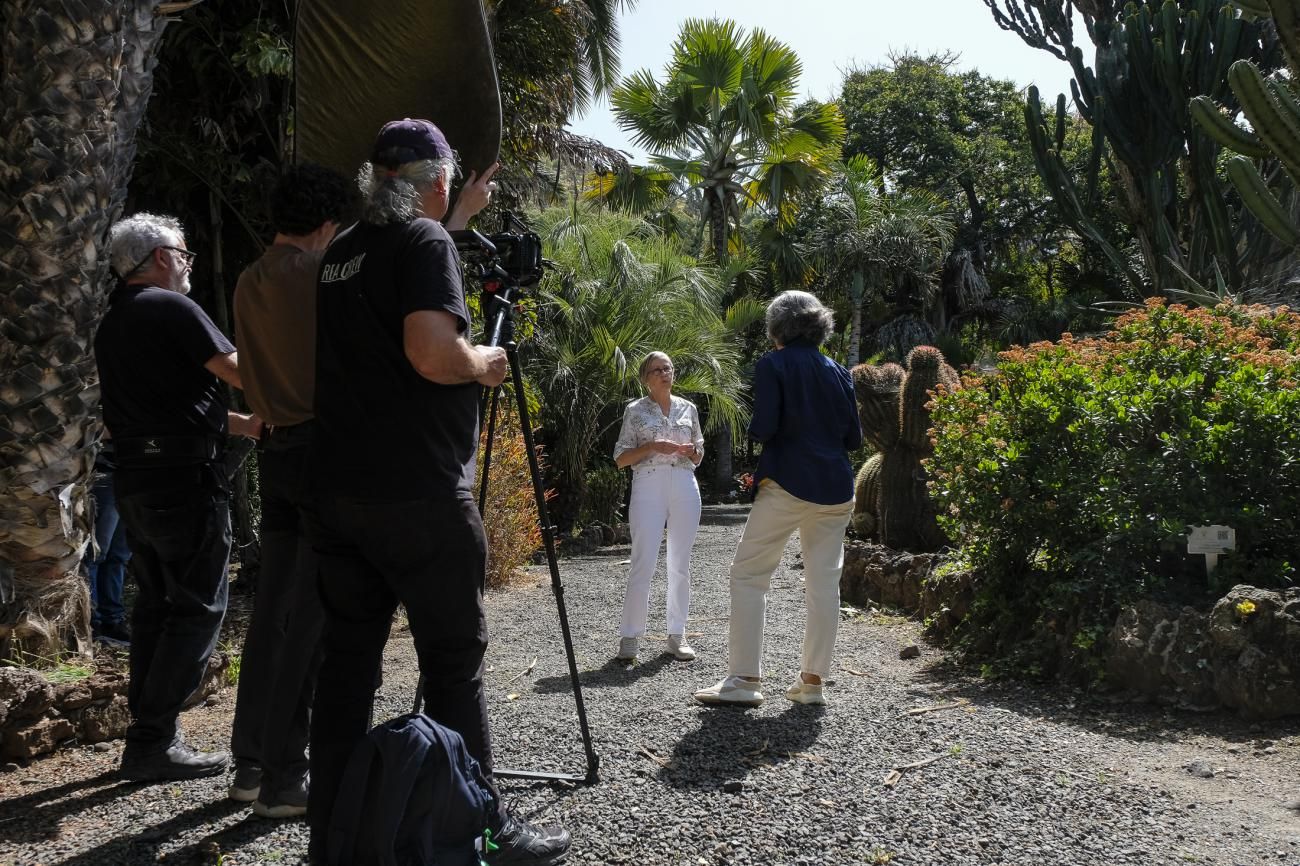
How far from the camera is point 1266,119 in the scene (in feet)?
24.9

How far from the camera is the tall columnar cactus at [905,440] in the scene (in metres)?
8.40

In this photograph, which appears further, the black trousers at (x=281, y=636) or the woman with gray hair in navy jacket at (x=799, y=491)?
the woman with gray hair in navy jacket at (x=799, y=491)

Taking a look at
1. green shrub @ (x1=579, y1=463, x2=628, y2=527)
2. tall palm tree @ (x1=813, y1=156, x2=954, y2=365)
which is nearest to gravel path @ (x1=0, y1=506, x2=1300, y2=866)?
green shrub @ (x1=579, y1=463, x2=628, y2=527)

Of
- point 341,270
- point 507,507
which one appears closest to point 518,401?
point 341,270

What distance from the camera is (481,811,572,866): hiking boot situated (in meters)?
2.74

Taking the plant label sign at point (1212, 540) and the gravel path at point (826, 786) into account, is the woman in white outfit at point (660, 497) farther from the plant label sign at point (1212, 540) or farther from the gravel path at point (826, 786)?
the plant label sign at point (1212, 540)

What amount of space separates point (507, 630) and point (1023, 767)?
13.8ft

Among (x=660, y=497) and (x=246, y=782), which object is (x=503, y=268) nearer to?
(x=246, y=782)

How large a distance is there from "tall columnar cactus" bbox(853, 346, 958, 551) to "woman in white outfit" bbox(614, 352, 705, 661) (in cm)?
237

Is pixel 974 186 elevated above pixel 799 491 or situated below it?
above

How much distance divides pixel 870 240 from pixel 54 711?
25.1m

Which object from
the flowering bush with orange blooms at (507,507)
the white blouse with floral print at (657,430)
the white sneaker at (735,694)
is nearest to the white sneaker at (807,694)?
the white sneaker at (735,694)

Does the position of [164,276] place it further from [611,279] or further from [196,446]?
[611,279]

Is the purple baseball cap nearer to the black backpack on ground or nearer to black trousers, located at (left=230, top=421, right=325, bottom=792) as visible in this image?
black trousers, located at (left=230, top=421, right=325, bottom=792)
